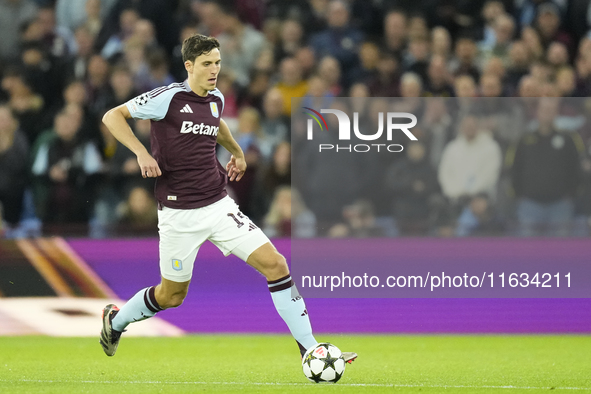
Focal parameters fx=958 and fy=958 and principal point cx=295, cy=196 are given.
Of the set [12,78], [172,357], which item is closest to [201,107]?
[172,357]

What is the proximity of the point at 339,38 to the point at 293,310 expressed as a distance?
5812 millimetres

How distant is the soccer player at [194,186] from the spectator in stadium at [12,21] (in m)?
5.97

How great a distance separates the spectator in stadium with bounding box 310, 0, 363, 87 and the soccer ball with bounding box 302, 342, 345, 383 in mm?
5734

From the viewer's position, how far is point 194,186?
6.30 metres

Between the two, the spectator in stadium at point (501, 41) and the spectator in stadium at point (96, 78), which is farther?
the spectator in stadium at point (501, 41)

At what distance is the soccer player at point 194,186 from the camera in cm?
614

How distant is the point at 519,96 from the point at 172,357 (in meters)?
4.69

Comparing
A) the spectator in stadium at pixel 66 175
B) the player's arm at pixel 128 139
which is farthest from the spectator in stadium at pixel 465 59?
the player's arm at pixel 128 139

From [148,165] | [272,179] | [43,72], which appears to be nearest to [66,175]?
[43,72]

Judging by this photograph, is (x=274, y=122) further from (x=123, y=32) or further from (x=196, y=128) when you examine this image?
(x=196, y=128)

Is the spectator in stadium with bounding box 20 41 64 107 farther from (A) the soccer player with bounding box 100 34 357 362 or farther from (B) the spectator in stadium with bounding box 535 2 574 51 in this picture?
(B) the spectator in stadium with bounding box 535 2 574 51

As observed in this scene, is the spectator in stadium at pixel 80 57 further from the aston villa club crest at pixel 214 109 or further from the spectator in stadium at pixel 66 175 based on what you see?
the aston villa club crest at pixel 214 109

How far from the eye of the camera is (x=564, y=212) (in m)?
9.50

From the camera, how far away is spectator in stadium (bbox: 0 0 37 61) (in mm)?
11617
